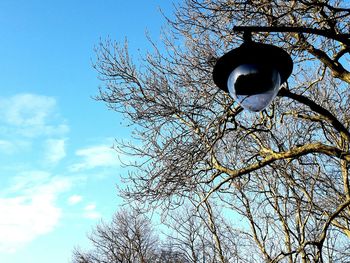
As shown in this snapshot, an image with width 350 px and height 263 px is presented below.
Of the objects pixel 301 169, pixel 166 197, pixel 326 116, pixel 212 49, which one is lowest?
pixel 166 197

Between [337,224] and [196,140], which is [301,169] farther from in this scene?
[196,140]

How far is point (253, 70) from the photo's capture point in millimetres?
2477

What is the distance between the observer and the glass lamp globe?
248 centimetres

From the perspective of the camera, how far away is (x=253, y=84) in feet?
8.15

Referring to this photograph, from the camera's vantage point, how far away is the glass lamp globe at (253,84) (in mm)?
2484

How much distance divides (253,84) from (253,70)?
9 cm

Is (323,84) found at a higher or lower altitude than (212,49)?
higher

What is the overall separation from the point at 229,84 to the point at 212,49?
208 inches

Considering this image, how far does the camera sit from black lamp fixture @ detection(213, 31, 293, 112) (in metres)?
2.48

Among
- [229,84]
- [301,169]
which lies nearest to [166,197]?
[229,84]

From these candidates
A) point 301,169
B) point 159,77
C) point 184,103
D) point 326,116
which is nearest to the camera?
point 326,116

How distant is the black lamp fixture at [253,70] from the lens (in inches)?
97.8

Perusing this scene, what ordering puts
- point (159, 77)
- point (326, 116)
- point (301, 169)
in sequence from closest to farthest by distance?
point (326, 116) < point (159, 77) < point (301, 169)

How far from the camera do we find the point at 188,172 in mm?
6961
